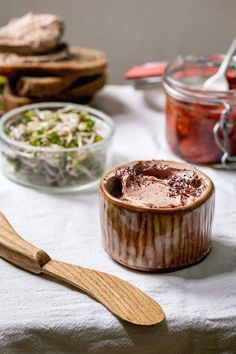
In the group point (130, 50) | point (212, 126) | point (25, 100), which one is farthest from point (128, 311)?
point (130, 50)

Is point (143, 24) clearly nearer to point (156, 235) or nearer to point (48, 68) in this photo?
point (48, 68)

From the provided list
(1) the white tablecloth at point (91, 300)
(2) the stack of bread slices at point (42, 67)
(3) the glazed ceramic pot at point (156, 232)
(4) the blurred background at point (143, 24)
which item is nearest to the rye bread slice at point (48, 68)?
(2) the stack of bread slices at point (42, 67)

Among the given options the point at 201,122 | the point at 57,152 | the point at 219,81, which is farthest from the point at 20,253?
the point at 219,81

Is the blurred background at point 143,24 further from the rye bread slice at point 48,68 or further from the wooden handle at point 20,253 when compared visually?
the wooden handle at point 20,253

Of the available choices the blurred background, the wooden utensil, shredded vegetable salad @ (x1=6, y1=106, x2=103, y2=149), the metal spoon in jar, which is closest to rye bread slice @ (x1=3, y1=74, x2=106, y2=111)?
shredded vegetable salad @ (x1=6, y1=106, x2=103, y2=149)

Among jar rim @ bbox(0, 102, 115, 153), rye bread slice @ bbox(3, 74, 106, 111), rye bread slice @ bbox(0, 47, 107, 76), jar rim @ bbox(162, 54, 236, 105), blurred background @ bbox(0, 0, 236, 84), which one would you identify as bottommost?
blurred background @ bbox(0, 0, 236, 84)

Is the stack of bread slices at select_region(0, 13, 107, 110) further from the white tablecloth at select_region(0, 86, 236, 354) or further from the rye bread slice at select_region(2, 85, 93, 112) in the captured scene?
the white tablecloth at select_region(0, 86, 236, 354)
